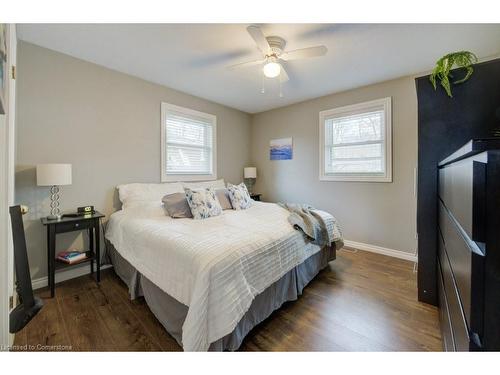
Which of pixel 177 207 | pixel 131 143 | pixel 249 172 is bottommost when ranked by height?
pixel 177 207

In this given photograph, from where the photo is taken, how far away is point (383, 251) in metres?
3.12

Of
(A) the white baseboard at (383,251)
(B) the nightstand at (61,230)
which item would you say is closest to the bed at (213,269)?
(B) the nightstand at (61,230)

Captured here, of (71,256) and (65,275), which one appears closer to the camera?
(71,256)

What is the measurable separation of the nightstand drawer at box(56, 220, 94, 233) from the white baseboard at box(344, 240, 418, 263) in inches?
140

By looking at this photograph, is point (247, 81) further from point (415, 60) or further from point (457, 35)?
point (457, 35)

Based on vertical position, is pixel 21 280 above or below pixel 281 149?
below

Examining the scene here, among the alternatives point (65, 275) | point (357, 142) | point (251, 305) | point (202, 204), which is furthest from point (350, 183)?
point (65, 275)

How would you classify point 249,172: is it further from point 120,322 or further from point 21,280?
point 21,280

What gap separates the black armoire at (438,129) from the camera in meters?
1.49

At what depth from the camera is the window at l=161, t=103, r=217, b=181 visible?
10.8 feet

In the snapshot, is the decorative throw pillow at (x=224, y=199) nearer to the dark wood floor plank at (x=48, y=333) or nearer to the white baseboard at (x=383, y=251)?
the dark wood floor plank at (x=48, y=333)

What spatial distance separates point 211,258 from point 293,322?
3.09 feet

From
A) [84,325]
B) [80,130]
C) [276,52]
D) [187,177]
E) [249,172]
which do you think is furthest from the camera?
→ [249,172]

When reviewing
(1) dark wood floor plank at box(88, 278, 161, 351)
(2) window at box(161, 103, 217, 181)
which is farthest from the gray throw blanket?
(2) window at box(161, 103, 217, 181)
